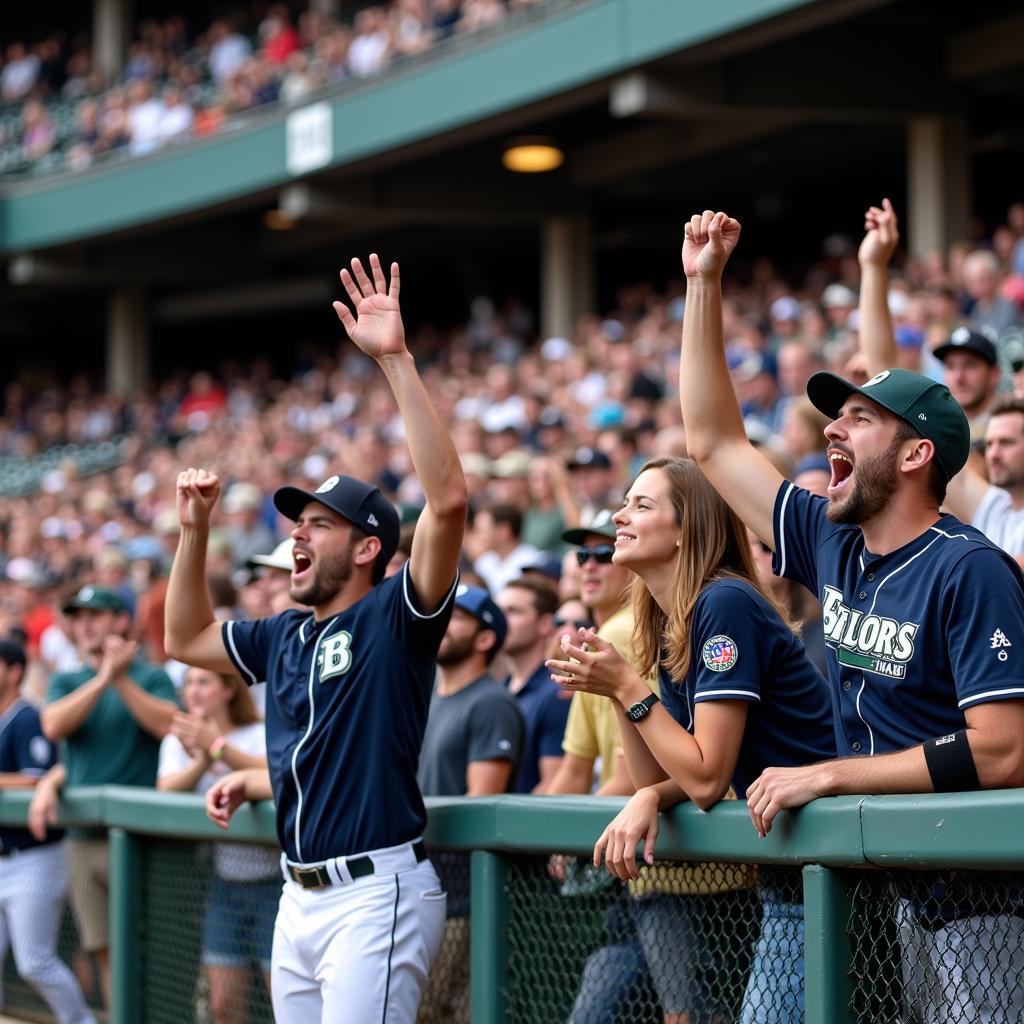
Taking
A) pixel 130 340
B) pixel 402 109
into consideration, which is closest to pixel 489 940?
pixel 402 109

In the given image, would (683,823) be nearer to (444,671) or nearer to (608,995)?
(608,995)

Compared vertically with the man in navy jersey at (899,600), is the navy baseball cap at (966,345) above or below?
above

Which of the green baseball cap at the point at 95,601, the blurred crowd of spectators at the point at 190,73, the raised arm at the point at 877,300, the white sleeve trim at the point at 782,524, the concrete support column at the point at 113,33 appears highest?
the concrete support column at the point at 113,33

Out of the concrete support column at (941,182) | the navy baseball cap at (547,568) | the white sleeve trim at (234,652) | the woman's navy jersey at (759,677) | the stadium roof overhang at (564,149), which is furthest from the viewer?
the concrete support column at (941,182)

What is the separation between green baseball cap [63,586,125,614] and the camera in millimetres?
6758

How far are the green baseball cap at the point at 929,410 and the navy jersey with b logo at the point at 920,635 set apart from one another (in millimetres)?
137

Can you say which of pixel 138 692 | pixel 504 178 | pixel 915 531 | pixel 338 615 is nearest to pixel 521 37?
pixel 504 178

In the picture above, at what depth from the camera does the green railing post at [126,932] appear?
558cm

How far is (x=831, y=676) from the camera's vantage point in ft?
11.1

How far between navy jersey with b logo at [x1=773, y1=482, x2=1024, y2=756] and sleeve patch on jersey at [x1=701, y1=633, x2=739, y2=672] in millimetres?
194

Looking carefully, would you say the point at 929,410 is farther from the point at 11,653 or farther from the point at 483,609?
the point at 11,653

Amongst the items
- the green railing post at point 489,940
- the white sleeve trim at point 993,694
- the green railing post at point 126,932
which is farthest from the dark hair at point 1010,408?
the green railing post at point 126,932

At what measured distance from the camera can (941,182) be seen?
47.3ft

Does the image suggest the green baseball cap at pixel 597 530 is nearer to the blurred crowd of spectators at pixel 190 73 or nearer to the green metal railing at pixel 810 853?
the green metal railing at pixel 810 853
